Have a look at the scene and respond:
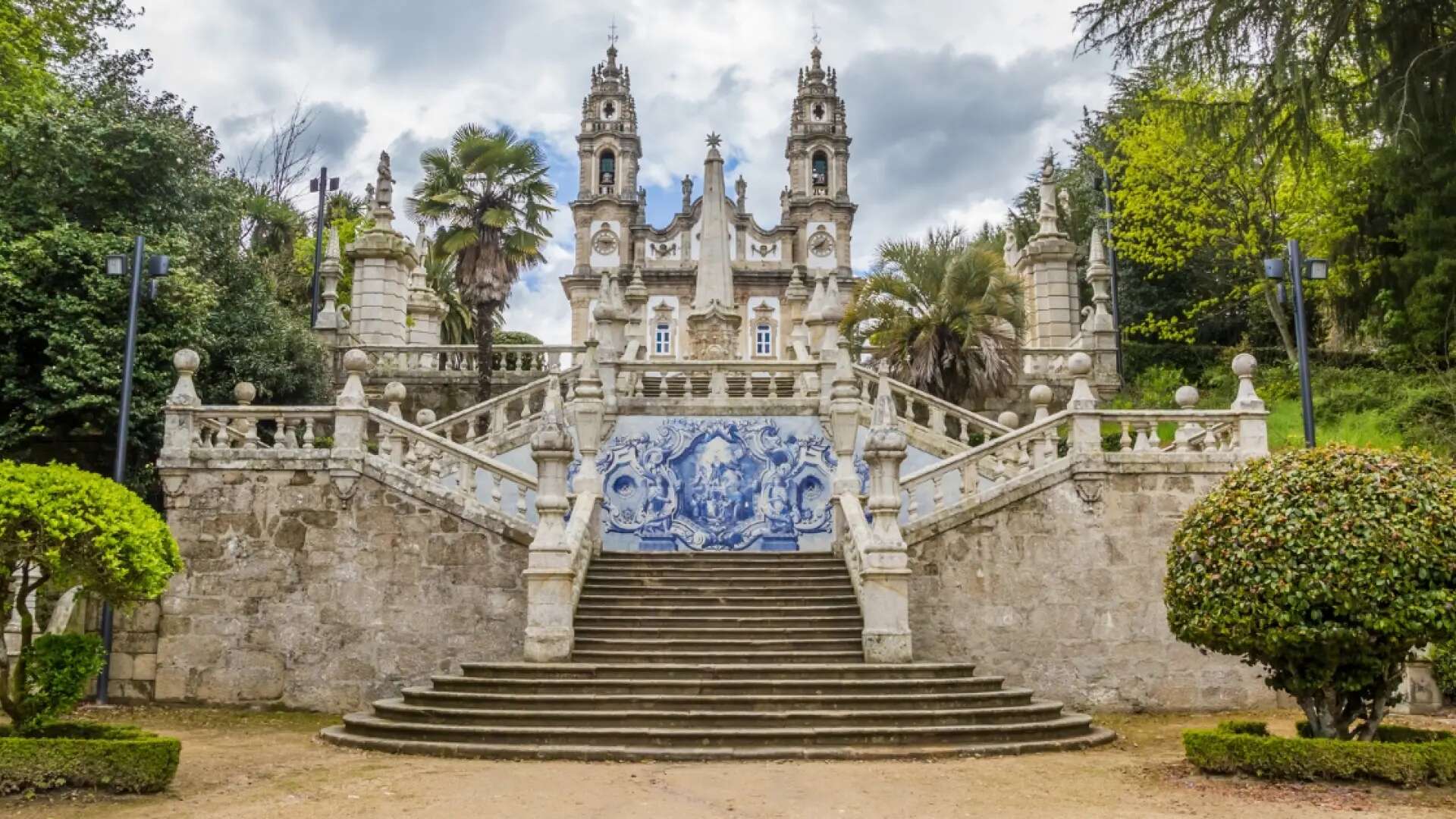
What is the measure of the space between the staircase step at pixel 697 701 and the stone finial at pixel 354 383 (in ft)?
15.8

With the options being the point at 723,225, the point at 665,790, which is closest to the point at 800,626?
the point at 665,790

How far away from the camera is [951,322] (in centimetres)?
2105

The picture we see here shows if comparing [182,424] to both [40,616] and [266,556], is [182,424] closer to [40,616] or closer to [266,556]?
[266,556]

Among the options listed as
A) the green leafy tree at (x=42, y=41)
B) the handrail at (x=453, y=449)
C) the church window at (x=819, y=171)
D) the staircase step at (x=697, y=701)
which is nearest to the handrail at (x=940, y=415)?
the handrail at (x=453, y=449)

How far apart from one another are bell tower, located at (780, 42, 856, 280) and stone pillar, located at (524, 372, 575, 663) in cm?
4194

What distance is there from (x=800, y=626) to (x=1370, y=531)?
662cm

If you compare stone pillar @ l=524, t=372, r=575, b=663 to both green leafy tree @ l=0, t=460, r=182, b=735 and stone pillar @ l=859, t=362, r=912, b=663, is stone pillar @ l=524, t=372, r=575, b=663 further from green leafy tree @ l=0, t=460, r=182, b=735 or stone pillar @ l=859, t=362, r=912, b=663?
green leafy tree @ l=0, t=460, r=182, b=735

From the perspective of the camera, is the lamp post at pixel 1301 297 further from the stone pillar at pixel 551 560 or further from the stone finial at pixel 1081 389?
the stone pillar at pixel 551 560

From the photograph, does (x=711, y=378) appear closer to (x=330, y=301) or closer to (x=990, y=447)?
(x=990, y=447)

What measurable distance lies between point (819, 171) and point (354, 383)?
1956 inches

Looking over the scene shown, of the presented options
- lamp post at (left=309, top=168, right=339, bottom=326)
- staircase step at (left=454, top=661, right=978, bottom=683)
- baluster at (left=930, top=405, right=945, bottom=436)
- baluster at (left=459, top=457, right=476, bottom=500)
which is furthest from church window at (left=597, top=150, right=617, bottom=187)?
staircase step at (left=454, top=661, right=978, bottom=683)

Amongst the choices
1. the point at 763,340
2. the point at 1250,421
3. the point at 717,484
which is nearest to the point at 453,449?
the point at 717,484

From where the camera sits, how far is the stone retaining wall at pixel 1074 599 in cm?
1470

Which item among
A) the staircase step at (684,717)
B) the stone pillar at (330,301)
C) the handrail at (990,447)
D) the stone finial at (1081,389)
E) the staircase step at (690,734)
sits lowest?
the staircase step at (690,734)
